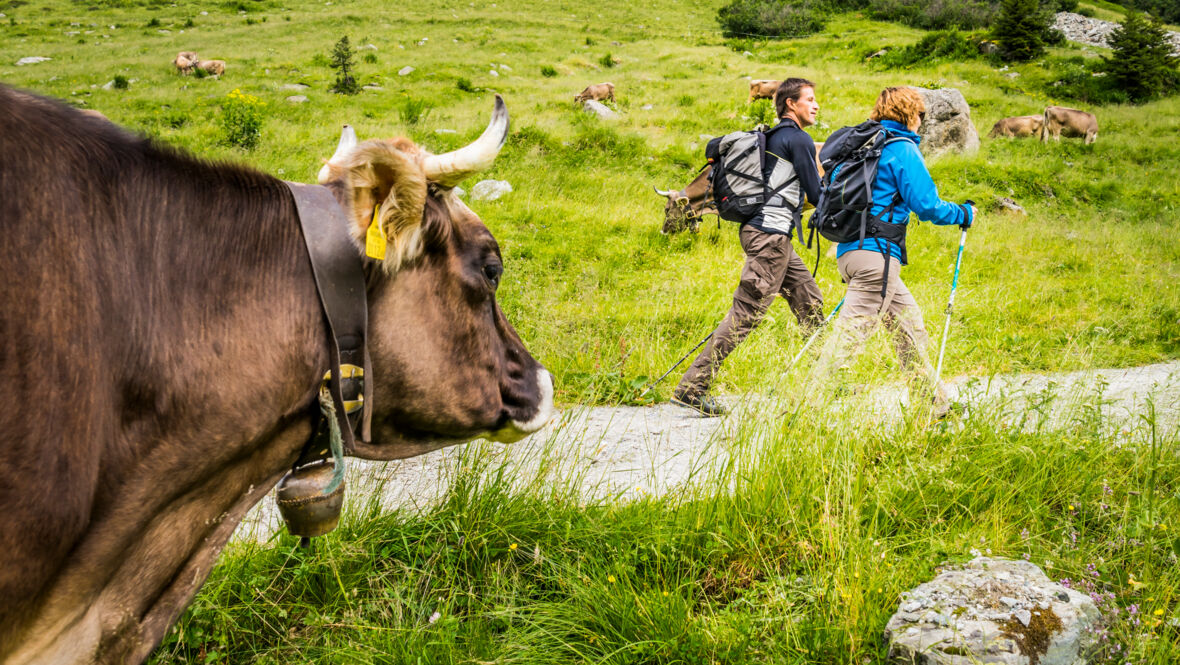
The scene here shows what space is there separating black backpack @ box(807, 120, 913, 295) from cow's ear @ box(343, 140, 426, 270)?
437 cm

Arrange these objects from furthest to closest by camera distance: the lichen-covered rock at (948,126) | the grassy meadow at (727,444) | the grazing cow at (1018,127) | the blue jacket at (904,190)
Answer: the grazing cow at (1018,127) → the lichen-covered rock at (948,126) → the blue jacket at (904,190) → the grassy meadow at (727,444)

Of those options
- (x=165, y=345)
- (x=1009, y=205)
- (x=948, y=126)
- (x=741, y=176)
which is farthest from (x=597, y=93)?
(x=165, y=345)

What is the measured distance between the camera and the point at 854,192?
5660 mm

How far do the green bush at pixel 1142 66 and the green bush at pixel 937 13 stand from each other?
45.2 ft

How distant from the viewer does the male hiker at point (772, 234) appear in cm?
609

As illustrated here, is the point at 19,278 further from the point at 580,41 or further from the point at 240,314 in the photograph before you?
the point at 580,41

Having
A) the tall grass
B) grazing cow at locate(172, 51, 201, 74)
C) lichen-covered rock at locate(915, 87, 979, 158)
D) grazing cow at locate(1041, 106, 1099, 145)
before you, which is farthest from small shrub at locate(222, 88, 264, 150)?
grazing cow at locate(1041, 106, 1099, 145)

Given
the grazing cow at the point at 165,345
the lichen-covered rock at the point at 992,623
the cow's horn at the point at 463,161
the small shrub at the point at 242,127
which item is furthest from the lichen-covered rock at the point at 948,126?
the grazing cow at the point at 165,345

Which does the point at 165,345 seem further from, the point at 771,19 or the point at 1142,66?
the point at 771,19

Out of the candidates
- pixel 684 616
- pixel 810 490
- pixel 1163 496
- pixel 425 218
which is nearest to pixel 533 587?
pixel 684 616

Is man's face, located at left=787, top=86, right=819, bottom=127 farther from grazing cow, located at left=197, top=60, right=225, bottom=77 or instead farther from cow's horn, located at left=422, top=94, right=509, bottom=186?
grazing cow, located at left=197, top=60, right=225, bottom=77

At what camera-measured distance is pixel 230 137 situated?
16.1 meters

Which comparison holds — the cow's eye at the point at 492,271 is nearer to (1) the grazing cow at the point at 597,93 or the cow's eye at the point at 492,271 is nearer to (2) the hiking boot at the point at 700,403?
(2) the hiking boot at the point at 700,403

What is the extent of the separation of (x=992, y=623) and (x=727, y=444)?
161 cm
